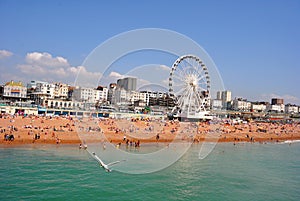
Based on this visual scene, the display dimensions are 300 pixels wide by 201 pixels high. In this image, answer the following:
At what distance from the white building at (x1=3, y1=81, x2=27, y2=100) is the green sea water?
4024 centimetres

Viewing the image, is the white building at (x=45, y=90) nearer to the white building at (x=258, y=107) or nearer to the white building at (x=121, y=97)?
the white building at (x=121, y=97)

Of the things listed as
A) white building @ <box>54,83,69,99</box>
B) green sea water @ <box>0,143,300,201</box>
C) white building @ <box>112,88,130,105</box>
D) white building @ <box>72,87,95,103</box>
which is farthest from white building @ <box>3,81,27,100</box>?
green sea water @ <box>0,143,300,201</box>

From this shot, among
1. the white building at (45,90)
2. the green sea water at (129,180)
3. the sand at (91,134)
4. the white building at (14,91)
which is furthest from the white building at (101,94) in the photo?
the green sea water at (129,180)

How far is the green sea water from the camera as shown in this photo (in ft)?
33.7

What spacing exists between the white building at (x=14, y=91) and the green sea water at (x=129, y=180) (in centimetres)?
4024

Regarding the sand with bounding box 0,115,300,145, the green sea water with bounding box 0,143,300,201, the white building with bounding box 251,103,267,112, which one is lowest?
the green sea water with bounding box 0,143,300,201

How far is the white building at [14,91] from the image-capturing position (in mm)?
52562

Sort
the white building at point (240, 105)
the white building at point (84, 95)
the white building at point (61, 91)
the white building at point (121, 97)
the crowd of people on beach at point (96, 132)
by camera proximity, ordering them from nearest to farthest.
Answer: the crowd of people on beach at point (96, 132)
the white building at point (84, 95)
the white building at point (121, 97)
the white building at point (61, 91)
the white building at point (240, 105)

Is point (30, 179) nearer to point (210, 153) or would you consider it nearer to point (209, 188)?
point (209, 188)

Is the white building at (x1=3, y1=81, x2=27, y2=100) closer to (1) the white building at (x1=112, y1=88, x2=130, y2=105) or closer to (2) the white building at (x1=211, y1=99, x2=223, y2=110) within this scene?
(1) the white building at (x1=112, y1=88, x2=130, y2=105)

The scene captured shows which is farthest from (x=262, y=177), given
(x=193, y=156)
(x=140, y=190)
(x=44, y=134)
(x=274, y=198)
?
(x=44, y=134)

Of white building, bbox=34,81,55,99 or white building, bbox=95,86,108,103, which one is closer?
white building, bbox=34,81,55,99

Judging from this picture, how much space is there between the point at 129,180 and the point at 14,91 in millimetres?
48059

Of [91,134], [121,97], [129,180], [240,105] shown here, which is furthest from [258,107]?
[129,180]
